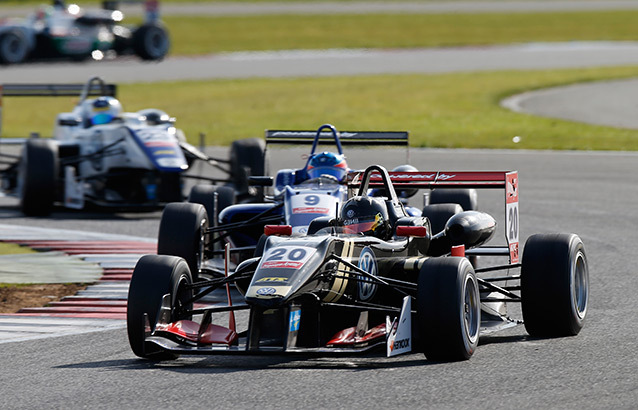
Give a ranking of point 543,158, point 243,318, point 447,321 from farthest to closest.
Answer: point 543,158
point 243,318
point 447,321

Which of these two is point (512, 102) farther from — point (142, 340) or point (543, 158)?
point (142, 340)

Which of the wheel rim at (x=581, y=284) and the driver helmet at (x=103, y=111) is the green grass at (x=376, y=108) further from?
the wheel rim at (x=581, y=284)

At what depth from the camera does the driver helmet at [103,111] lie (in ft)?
57.1

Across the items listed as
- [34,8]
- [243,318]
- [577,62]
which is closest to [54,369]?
[243,318]

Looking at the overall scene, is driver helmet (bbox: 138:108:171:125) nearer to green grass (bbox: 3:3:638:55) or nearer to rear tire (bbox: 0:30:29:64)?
rear tire (bbox: 0:30:29:64)

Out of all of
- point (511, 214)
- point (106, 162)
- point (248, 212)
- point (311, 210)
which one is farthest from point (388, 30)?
point (511, 214)

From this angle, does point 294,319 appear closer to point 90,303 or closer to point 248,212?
point 90,303

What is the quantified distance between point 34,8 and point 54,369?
5229cm

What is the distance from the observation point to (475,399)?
6.90 metres

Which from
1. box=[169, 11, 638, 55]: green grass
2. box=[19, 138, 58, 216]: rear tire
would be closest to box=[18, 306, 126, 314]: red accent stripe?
box=[19, 138, 58, 216]: rear tire

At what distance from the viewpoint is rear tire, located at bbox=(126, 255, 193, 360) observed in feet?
26.5

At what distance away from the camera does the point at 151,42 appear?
40.8 metres

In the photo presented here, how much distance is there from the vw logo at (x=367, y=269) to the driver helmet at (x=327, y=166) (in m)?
3.14

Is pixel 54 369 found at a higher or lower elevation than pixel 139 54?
lower
